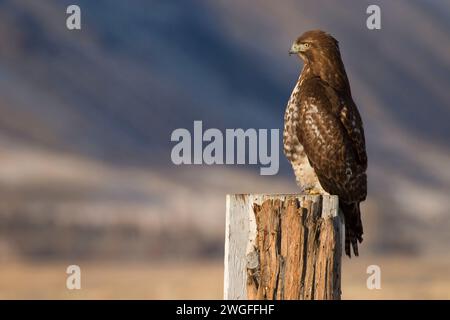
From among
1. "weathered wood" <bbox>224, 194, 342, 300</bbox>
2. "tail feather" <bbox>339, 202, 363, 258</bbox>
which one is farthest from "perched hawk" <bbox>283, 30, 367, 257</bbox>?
"weathered wood" <bbox>224, 194, 342, 300</bbox>

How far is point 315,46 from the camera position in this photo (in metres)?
9.84

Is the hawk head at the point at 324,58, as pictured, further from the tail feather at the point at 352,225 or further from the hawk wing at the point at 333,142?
the tail feather at the point at 352,225

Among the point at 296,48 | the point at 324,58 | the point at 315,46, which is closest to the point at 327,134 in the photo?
the point at 324,58

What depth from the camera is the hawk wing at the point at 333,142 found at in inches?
364

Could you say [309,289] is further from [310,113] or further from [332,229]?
[310,113]

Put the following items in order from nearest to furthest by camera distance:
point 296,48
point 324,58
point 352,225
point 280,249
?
point 280,249 < point 352,225 < point 324,58 < point 296,48

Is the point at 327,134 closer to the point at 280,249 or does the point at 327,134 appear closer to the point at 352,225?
the point at 352,225

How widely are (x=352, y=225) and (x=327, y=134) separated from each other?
1.29 m

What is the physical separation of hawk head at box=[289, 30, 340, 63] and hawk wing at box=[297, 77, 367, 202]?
0.57 meters

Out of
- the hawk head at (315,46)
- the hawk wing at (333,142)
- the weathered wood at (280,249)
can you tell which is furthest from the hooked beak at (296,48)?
the weathered wood at (280,249)
